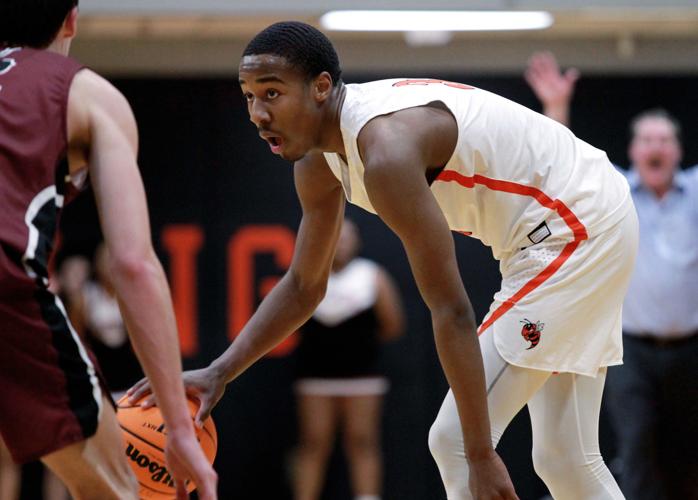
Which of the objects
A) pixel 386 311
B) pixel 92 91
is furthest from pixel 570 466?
pixel 386 311

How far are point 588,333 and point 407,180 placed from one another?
791mm

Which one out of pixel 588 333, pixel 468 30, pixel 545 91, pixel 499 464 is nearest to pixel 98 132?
pixel 499 464

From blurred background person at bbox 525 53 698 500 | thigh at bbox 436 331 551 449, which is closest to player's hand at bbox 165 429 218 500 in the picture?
thigh at bbox 436 331 551 449

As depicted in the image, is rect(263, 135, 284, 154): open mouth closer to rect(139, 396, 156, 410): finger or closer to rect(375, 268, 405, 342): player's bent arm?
rect(139, 396, 156, 410): finger

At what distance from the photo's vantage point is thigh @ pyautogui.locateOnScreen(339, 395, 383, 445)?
7980 millimetres

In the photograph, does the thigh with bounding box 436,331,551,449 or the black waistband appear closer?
the thigh with bounding box 436,331,551,449

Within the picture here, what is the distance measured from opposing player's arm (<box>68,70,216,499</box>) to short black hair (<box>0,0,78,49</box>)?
0.21 m

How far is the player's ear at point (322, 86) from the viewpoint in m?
3.34

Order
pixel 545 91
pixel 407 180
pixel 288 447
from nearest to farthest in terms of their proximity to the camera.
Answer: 1. pixel 407 180
2. pixel 545 91
3. pixel 288 447

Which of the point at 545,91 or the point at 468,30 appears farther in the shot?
the point at 468,30

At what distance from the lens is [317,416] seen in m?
8.10

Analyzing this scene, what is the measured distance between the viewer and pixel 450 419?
340cm

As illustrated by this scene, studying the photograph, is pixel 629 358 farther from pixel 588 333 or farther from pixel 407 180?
pixel 407 180

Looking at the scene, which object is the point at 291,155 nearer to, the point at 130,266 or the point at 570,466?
the point at 130,266
